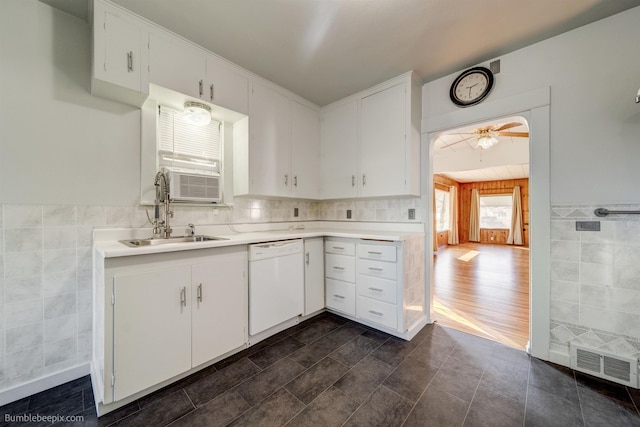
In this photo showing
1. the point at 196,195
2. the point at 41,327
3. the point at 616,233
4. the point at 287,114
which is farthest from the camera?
the point at 287,114

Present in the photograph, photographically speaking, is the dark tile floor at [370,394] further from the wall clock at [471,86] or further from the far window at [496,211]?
the far window at [496,211]

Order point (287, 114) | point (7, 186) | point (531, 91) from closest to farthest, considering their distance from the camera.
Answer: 1. point (7, 186)
2. point (531, 91)
3. point (287, 114)

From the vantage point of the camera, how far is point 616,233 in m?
1.67

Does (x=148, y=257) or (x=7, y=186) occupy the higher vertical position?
(x=7, y=186)

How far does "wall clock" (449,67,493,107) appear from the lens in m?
2.19

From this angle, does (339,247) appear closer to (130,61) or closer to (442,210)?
(130,61)

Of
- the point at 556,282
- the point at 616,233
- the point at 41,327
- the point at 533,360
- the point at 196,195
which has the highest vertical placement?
the point at 196,195

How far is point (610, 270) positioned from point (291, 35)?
9.64ft

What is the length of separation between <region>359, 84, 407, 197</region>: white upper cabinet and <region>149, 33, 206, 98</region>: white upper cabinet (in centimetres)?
169

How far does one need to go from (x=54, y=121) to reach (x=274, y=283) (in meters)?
1.97

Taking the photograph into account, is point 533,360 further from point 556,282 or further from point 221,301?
point 221,301

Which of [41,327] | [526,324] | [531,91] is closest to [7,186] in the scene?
[41,327]

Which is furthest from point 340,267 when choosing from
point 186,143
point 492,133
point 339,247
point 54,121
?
point 492,133

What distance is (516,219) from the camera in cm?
871
